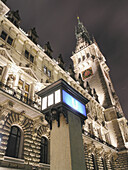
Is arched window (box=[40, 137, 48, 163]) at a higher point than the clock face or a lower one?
lower

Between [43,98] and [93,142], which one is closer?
[43,98]

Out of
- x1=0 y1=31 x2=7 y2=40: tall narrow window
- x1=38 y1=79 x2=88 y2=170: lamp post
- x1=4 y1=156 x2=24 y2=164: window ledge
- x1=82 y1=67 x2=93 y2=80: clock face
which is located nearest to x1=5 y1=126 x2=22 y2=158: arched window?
x1=4 y1=156 x2=24 y2=164: window ledge

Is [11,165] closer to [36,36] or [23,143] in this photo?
[23,143]

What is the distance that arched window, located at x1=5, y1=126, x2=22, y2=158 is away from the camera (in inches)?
452

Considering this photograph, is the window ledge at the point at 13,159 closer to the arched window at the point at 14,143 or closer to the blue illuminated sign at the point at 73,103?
the arched window at the point at 14,143

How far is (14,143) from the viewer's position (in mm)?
12125

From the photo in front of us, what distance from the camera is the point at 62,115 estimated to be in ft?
18.8

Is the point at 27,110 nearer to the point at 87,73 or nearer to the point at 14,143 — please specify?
the point at 14,143

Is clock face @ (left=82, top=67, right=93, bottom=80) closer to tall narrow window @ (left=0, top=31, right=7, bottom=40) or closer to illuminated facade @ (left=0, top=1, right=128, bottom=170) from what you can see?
illuminated facade @ (left=0, top=1, right=128, bottom=170)

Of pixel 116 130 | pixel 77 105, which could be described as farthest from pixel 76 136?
pixel 116 130

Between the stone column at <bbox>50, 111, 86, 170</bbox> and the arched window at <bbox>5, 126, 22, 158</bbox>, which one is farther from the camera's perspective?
the arched window at <bbox>5, 126, 22, 158</bbox>

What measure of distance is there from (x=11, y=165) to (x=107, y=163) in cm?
2110

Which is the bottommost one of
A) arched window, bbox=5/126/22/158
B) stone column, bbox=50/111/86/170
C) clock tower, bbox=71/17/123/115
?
stone column, bbox=50/111/86/170

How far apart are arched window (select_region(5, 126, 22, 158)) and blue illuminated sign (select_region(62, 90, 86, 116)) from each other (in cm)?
813
